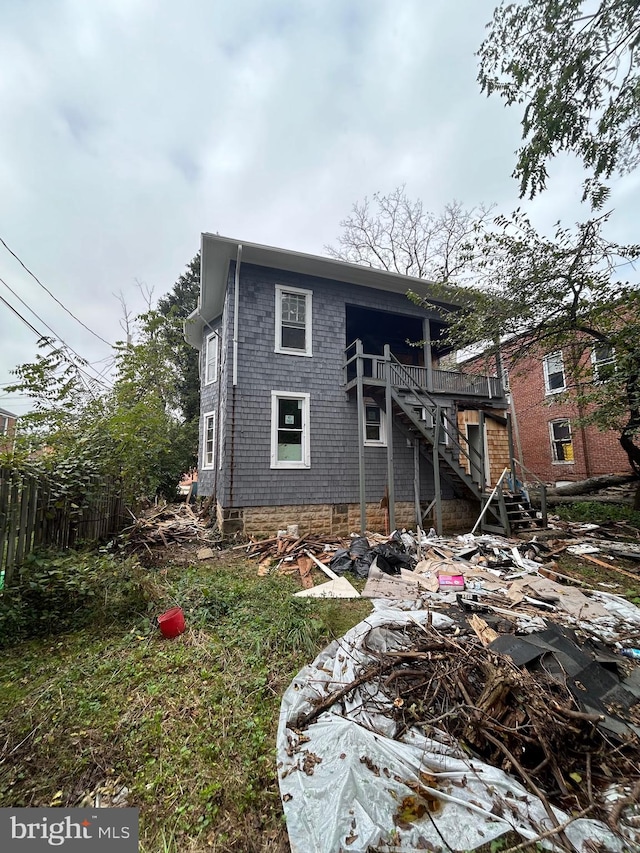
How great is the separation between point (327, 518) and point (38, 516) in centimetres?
593

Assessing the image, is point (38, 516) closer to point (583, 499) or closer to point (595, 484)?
point (583, 499)

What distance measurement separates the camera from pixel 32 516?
12.4 feet

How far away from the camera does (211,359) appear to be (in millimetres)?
10805

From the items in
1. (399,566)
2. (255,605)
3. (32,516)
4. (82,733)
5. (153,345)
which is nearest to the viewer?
(82,733)

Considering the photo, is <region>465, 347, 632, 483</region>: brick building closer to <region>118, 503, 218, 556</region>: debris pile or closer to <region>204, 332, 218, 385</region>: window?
<region>204, 332, 218, 385</region>: window

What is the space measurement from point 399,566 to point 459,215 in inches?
709

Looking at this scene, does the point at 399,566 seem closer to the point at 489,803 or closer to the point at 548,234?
the point at 489,803

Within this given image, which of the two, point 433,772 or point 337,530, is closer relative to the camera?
point 433,772

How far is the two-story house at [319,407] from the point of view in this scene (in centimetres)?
798

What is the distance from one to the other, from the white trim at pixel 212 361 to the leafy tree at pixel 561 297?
6456 mm

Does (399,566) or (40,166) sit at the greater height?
(40,166)

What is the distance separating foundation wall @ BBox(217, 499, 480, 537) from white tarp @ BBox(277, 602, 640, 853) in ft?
18.5

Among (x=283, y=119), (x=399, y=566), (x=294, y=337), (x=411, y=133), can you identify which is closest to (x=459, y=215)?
(x=411, y=133)

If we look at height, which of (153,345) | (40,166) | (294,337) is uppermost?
(40,166)
